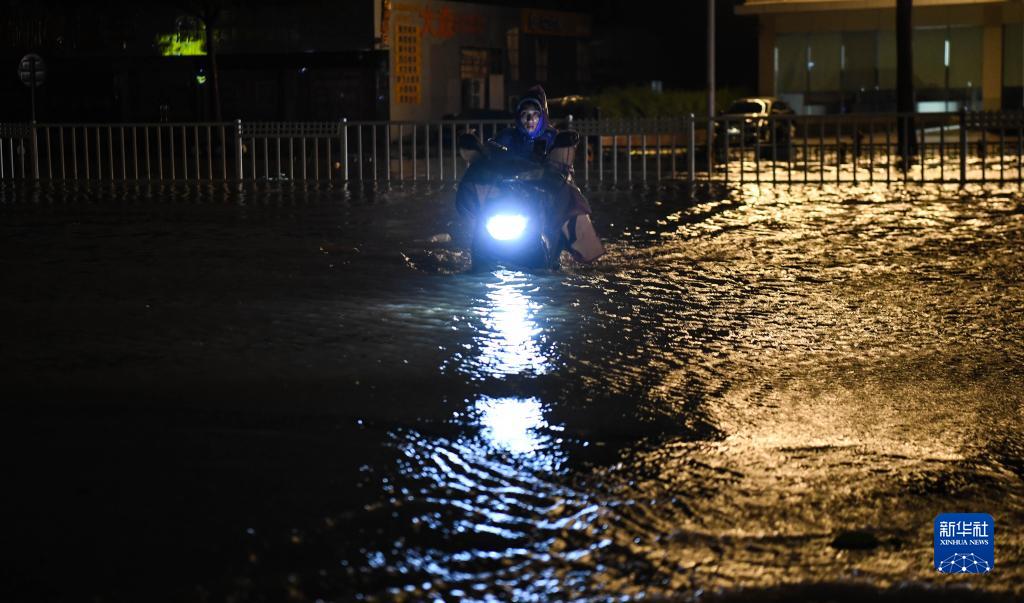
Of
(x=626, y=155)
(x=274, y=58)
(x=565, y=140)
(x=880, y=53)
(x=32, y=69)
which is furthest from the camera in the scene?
(x=880, y=53)

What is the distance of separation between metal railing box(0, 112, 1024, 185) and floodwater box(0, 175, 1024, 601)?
10149 millimetres

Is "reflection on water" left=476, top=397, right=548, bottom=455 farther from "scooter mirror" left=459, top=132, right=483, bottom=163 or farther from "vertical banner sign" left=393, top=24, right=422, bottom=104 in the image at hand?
"vertical banner sign" left=393, top=24, right=422, bottom=104

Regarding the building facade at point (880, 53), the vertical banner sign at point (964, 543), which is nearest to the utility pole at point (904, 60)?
the building facade at point (880, 53)

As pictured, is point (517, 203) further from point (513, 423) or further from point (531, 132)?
point (513, 423)

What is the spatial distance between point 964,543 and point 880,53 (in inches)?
2082

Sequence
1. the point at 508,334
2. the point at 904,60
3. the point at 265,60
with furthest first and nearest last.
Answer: the point at 265,60
the point at 904,60
the point at 508,334

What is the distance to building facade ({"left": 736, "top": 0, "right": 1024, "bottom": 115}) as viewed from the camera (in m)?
53.7

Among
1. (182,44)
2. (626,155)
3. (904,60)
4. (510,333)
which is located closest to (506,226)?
(510,333)

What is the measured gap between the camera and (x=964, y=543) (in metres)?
4.65

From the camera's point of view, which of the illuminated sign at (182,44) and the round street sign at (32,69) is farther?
the illuminated sign at (182,44)

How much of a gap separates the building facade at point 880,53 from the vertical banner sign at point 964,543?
4988 centimetres

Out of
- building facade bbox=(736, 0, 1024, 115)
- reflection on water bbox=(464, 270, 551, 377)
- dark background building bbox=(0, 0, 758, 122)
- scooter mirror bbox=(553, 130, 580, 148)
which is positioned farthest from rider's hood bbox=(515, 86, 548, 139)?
building facade bbox=(736, 0, 1024, 115)

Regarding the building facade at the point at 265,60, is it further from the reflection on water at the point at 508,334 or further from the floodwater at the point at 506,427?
the reflection on water at the point at 508,334

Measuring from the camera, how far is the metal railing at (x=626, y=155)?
2394cm
